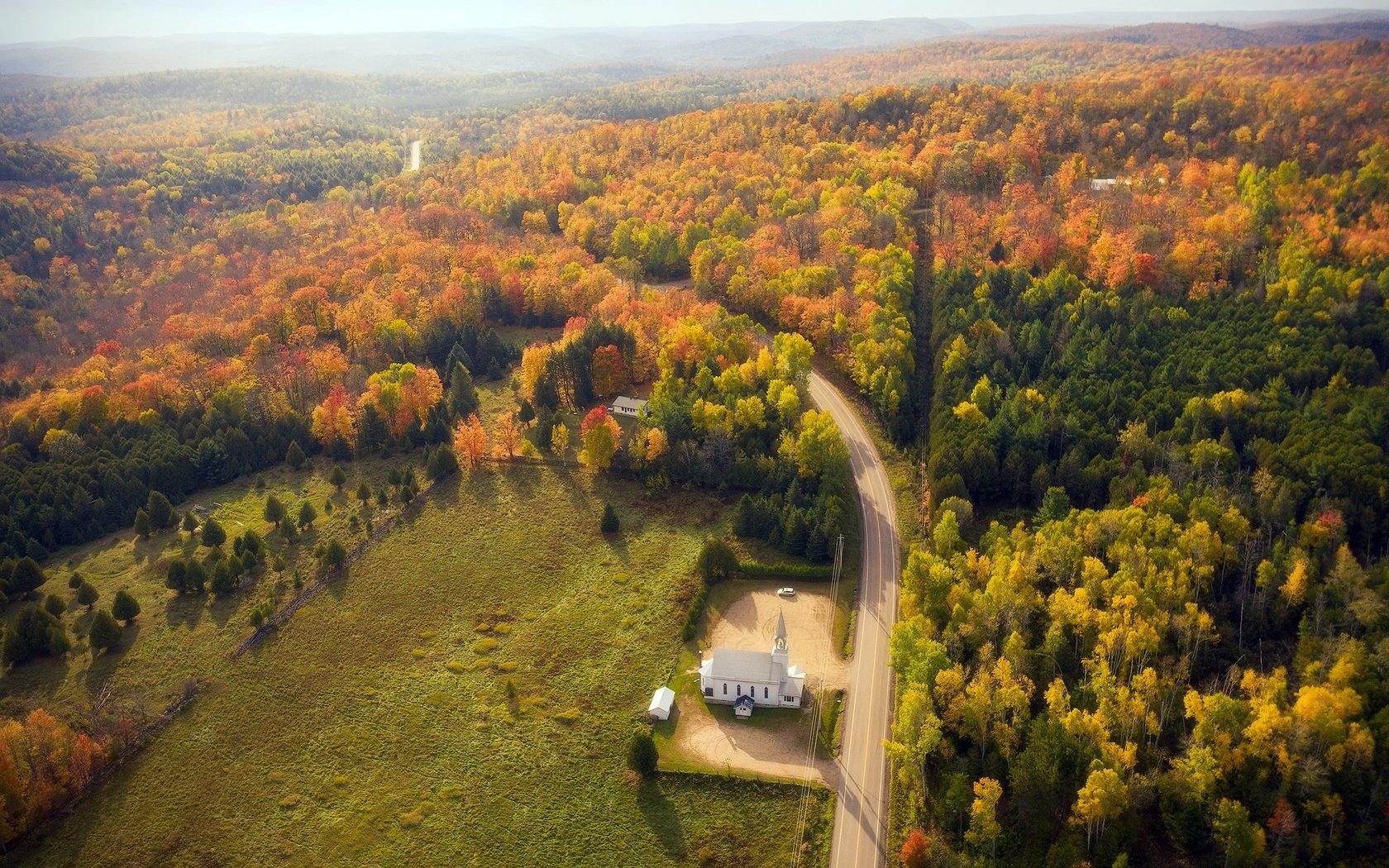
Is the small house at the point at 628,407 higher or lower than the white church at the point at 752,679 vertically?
higher

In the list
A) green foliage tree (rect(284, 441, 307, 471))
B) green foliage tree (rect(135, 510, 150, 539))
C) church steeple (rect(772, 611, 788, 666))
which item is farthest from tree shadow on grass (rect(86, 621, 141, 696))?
church steeple (rect(772, 611, 788, 666))

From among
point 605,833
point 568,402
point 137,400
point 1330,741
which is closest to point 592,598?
point 605,833

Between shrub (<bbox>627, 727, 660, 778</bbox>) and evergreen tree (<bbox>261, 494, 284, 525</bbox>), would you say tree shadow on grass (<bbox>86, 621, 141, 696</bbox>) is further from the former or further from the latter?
shrub (<bbox>627, 727, 660, 778</bbox>)

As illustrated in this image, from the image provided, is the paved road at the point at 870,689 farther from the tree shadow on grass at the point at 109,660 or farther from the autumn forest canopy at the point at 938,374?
the tree shadow on grass at the point at 109,660

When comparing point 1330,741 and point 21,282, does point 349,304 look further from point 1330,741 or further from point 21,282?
point 1330,741

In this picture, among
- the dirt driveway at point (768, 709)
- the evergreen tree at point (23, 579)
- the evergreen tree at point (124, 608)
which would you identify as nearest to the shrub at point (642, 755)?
the dirt driveway at point (768, 709)

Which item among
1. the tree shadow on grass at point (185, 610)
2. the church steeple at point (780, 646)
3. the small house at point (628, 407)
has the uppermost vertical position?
the small house at point (628, 407)
